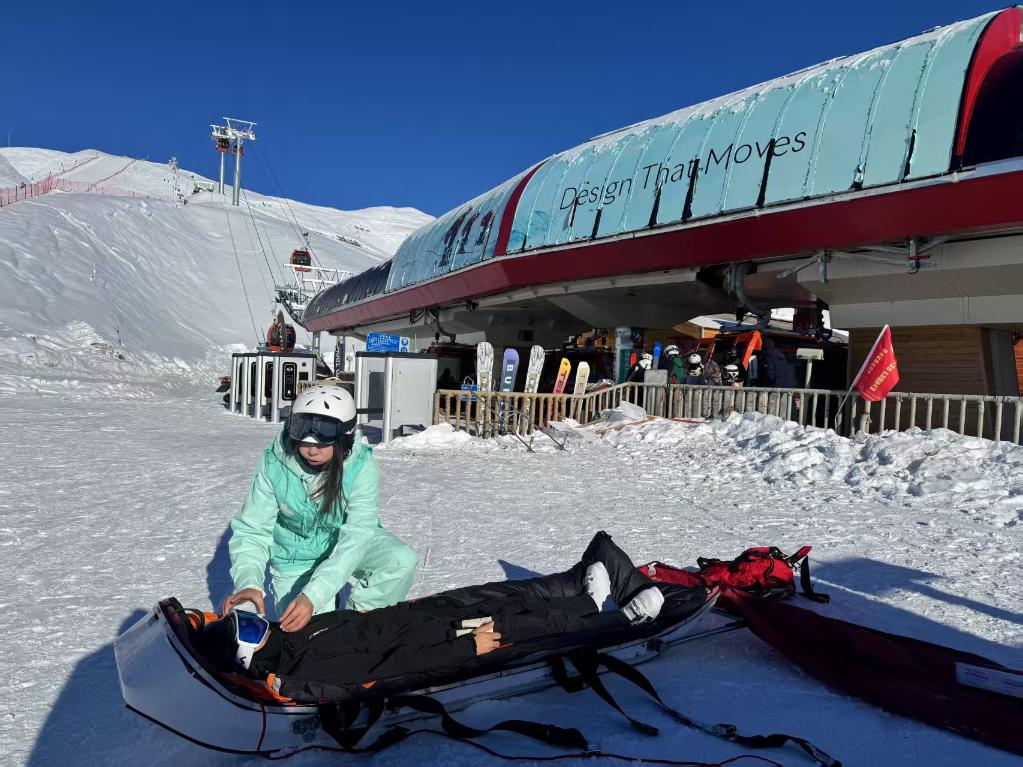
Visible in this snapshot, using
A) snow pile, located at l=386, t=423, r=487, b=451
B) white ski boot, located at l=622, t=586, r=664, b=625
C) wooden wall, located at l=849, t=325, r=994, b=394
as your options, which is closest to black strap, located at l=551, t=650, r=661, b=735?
white ski boot, located at l=622, t=586, r=664, b=625

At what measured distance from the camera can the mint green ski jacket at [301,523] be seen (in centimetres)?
298

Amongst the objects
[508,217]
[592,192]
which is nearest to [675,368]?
[592,192]

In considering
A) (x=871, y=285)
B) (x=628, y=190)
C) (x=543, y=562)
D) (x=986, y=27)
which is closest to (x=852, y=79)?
(x=986, y=27)

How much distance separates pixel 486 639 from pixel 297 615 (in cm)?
81

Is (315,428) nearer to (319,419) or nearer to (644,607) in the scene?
(319,419)

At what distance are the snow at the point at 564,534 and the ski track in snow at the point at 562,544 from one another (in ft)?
0.06

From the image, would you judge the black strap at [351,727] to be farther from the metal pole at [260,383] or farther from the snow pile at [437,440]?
the metal pole at [260,383]

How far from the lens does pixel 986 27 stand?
8945 millimetres

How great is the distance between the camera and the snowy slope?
22312 mm

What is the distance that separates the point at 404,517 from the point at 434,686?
13.0 feet

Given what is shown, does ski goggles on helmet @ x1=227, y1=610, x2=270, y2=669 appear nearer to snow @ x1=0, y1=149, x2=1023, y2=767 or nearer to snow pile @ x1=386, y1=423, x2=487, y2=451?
snow @ x1=0, y1=149, x2=1023, y2=767

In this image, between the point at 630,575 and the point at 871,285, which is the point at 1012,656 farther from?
the point at 871,285

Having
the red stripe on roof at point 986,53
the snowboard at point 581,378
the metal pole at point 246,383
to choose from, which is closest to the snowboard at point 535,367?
the snowboard at point 581,378

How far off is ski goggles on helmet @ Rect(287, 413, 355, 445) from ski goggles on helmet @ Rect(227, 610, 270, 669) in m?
0.79
